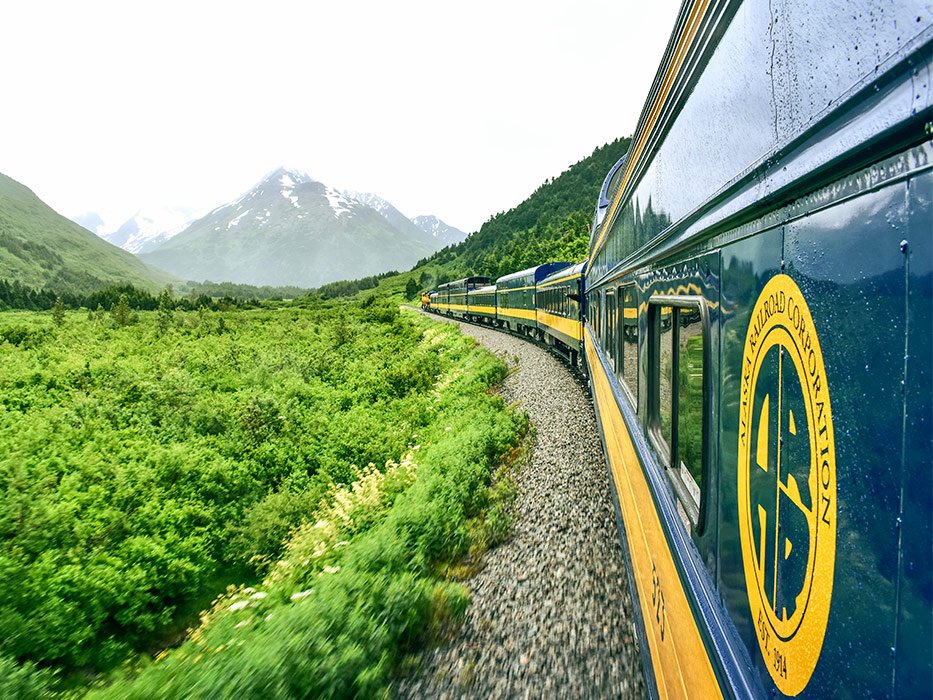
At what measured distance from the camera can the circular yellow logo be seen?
1110mm

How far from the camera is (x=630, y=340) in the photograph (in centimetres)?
416

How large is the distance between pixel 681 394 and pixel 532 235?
270 ft

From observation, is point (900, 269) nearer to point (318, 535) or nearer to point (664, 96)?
point (664, 96)

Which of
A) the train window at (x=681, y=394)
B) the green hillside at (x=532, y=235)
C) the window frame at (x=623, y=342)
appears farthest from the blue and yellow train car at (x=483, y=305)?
the train window at (x=681, y=394)

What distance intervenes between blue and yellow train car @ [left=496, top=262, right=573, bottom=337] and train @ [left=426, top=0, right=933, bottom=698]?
18.2m

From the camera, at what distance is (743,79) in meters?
1.58

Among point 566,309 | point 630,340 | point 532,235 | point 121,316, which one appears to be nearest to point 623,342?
point 630,340

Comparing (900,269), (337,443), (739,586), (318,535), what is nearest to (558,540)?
(318,535)

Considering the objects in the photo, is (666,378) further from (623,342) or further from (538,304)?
(538,304)

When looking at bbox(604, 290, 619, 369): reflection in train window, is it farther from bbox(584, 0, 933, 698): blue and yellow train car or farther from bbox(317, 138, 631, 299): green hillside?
bbox(317, 138, 631, 299): green hillside

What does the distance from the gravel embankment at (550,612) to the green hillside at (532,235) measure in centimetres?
4880

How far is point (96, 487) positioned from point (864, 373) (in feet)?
35.7

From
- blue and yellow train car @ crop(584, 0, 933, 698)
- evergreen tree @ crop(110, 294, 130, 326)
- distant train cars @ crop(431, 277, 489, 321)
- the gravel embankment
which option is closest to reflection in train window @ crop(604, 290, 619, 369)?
the gravel embankment

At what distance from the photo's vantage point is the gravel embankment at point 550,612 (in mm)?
4055
